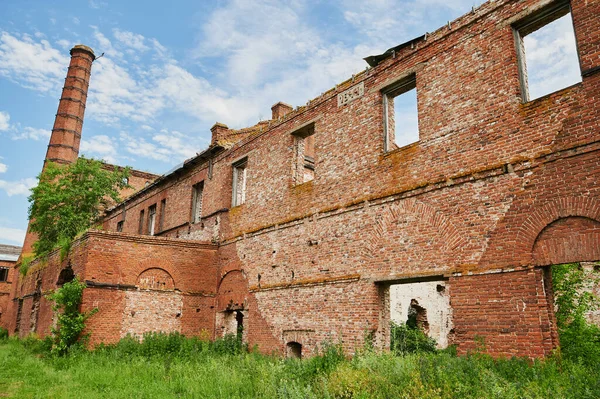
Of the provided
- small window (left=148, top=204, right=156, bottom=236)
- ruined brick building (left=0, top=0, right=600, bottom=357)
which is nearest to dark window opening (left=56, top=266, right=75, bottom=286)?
ruined brick building (left=0, top=0, right=600, bottom=357)

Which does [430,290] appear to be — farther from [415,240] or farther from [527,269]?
[527,269]

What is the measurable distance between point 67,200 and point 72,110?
13.3 metres

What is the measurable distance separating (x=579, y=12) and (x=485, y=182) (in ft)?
10.2

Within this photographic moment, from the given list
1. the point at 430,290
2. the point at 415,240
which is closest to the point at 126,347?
the point at 415,240

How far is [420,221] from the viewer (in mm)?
9047

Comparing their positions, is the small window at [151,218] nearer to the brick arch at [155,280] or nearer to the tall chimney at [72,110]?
the brick arch at [155,280]

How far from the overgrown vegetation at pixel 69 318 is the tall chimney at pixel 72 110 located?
2163cm

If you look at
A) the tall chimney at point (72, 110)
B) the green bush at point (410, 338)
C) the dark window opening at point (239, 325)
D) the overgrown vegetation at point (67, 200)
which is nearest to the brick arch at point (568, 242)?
the green bush at point (410, 338)

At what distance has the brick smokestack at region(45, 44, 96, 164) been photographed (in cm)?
3167

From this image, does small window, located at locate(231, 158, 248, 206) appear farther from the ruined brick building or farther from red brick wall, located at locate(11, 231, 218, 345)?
red brick wall, located at locate(11, 231, 218, 345)

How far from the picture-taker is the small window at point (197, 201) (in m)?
17.3

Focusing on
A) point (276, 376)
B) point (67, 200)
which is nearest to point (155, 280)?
point (276, 376)

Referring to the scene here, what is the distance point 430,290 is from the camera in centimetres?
1571

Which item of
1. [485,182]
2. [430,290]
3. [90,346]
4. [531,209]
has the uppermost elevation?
[485,182]
